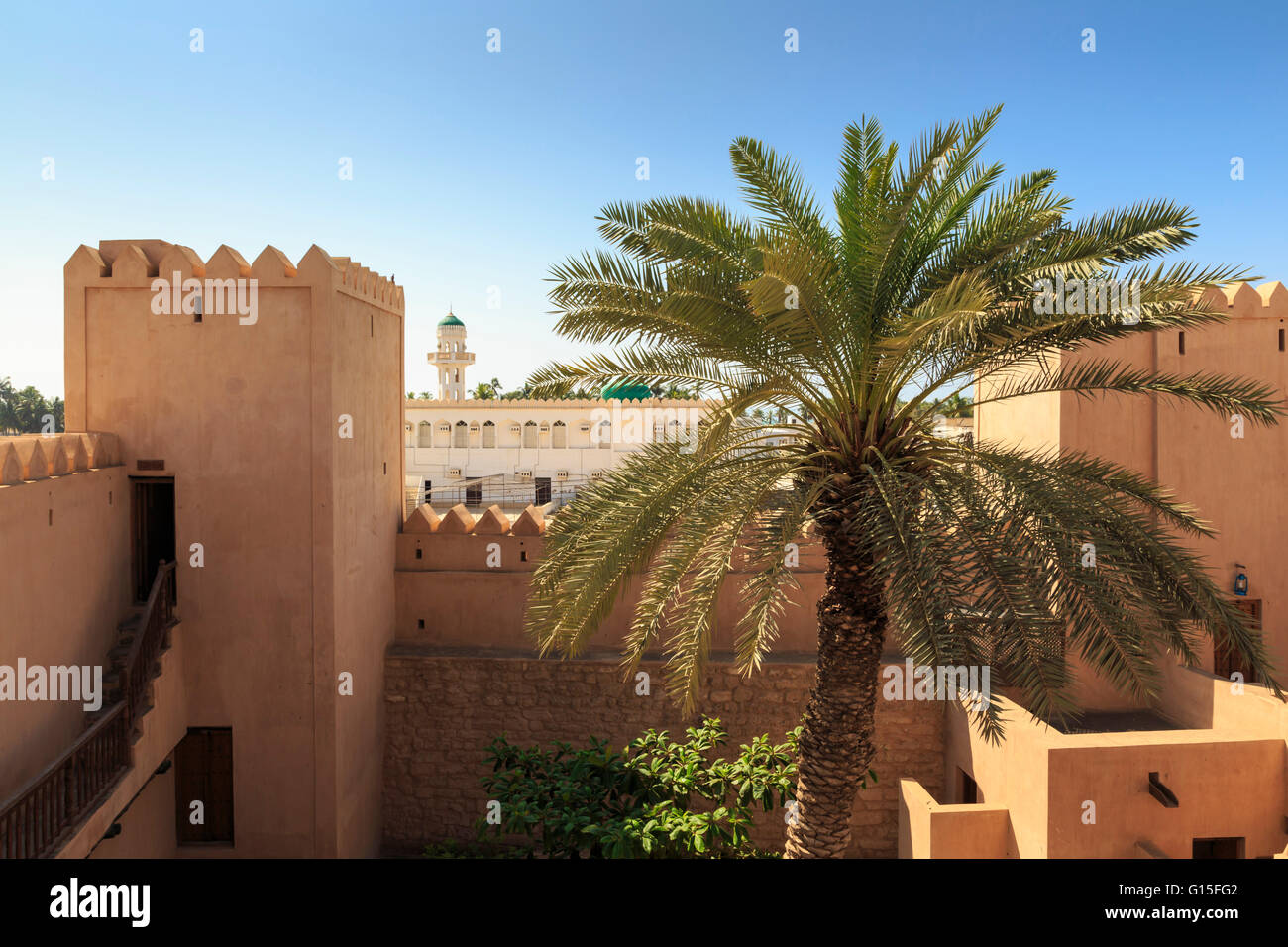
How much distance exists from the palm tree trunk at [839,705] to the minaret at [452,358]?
33556mm

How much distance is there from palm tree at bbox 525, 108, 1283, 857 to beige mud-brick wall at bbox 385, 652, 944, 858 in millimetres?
3228

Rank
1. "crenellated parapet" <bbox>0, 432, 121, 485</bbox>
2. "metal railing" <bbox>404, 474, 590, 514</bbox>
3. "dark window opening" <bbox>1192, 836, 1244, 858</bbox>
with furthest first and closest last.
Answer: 1. "metal railing" <bbox>404, 474, 590, 514</bbox>
2. "dark window opening" <bbox>1192, 836, 1244, 858</bbox>
3. "crenellated parapet" <bbox>0, 432, 121, 485</bbox>

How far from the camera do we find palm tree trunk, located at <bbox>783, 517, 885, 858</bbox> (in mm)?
5852

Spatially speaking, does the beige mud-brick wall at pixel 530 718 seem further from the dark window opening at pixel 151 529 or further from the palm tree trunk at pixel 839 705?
the palm tree trunk at pixel 839 705

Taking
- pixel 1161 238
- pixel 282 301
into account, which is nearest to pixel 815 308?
pixel 1161 238

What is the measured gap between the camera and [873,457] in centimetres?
560

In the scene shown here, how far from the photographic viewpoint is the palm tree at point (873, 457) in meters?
→ 4.68

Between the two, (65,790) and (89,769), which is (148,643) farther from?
(65,790)

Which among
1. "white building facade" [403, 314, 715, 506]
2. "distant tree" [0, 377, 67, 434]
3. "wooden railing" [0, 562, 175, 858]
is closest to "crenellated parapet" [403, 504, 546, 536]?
"wooden railing" [0, 562, 175, 858]

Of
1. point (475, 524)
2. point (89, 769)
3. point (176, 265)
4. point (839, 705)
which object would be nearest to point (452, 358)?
point (475, 524)

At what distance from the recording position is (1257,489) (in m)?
9.45

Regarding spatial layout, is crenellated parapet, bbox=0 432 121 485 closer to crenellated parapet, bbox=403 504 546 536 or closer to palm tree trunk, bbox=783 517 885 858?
crenellated parapet, bbox=403 504 546 536
